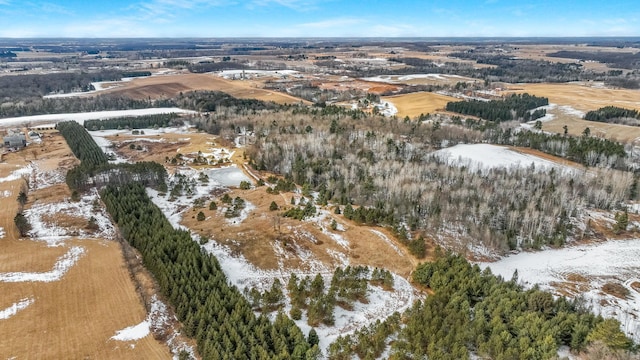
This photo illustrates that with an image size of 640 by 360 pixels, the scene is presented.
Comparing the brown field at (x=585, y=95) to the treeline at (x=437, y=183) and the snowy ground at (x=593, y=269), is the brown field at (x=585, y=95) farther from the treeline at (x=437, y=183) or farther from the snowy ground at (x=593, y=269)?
the snowy ground at (x=593, y=269)

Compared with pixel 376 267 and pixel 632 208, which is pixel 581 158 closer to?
pixel 632 208

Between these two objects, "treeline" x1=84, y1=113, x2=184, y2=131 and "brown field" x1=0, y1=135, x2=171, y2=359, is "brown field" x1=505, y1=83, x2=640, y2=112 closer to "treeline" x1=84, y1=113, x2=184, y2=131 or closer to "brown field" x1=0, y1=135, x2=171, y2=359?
"treeline" x1=84, y1=113, x2=184, y2=131

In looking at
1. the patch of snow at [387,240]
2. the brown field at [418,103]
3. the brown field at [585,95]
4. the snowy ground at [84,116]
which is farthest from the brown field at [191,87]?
the patch of snow at [387,240]

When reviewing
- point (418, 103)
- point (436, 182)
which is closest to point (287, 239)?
point (436, 182)

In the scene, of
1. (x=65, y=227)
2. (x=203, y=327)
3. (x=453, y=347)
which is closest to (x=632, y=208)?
(x=453, y=347)

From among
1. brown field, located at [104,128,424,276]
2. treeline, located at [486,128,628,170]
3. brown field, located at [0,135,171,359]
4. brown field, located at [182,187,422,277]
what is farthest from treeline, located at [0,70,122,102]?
treeline, located at [486,128,628,170]
